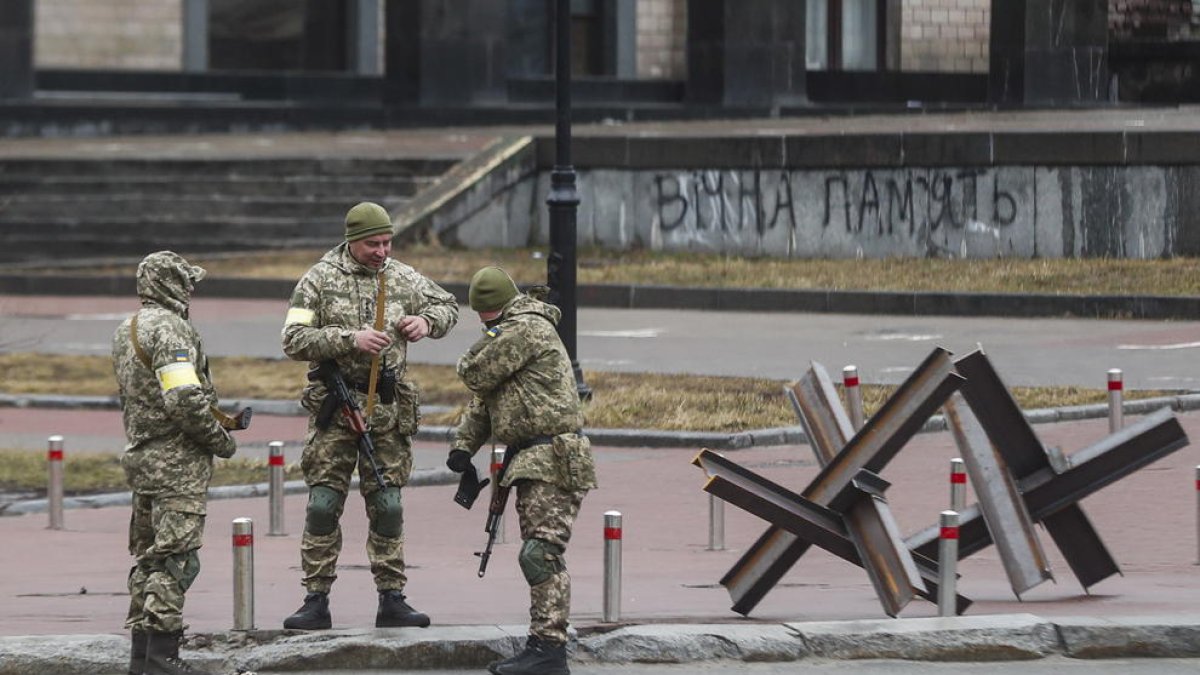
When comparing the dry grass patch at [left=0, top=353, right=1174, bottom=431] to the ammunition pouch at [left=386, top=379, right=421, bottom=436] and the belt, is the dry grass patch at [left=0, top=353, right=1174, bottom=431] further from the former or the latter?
the belt

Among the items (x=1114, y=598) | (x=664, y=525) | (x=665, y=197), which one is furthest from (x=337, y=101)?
(x=1114, y=598)

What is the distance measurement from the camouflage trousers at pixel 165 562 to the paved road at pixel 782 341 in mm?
10045

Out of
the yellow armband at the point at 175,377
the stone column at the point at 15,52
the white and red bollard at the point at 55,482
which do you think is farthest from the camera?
the stone column at the point at 15,52

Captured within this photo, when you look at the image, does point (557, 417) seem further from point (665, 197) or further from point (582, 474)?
point (665, 197)

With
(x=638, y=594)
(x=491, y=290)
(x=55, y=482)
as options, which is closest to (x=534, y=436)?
(x=491, y=290)

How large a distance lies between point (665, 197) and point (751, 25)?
507 inches

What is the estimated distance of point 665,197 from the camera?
2872cm

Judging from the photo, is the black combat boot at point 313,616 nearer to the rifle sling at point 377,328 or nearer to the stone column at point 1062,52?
the rifle sling at point 377,328

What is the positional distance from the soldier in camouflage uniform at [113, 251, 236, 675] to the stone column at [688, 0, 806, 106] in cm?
3198

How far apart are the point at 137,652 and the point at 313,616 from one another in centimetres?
77

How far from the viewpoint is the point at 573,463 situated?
357 inches

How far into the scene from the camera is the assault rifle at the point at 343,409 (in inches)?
374

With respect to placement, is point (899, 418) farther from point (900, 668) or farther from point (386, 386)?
point (386, 386)

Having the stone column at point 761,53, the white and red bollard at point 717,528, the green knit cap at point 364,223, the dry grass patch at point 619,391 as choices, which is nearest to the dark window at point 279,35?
the stone column at point 761,53
